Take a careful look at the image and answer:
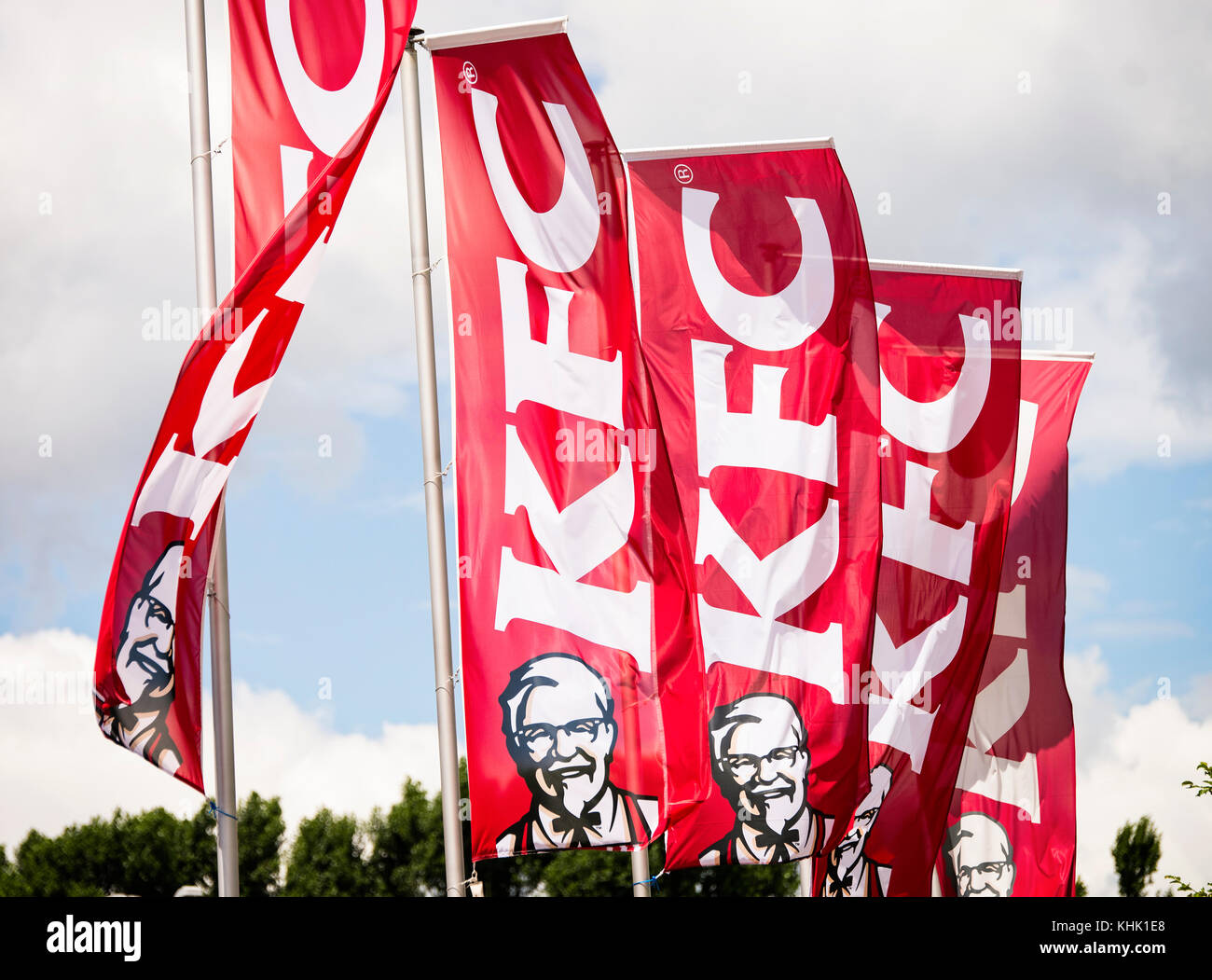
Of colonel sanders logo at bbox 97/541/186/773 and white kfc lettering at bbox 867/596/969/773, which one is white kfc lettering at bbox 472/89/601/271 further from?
white kfc lettering at bbox 867/596/969/773

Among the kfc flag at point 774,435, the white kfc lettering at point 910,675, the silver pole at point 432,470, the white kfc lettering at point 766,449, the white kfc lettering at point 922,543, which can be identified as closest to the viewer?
the silver pole at point 432,470

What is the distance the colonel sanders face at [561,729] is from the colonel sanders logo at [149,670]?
2257 millimetres

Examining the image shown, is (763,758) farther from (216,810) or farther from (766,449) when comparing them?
(216,810)

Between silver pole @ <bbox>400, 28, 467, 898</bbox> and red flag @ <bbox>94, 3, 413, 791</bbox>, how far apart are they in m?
1.28

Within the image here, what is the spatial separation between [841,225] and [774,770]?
197 inches

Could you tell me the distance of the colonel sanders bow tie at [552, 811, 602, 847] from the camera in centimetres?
891

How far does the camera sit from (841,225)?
39.4 ft

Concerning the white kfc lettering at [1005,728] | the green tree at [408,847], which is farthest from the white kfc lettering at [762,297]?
the green tree at [408,847]

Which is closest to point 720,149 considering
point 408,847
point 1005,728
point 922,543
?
point 922,543

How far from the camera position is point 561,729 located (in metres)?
9.06

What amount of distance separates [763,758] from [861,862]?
11.0 feet

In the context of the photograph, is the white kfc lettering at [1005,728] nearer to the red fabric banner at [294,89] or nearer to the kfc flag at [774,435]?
the kfc flag at [774,435]

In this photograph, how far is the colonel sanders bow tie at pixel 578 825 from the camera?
8914mm
